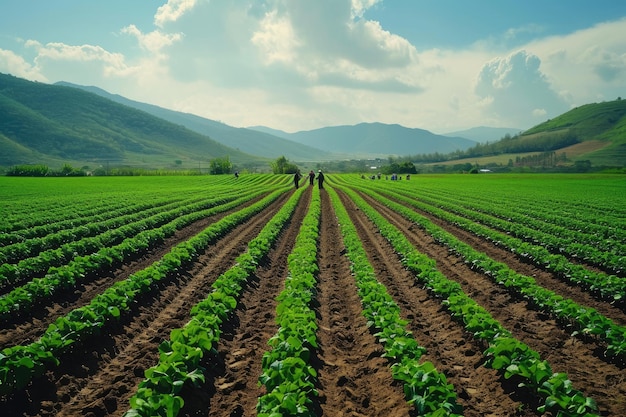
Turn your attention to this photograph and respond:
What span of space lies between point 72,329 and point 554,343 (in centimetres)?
991

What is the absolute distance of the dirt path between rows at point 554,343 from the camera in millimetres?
6646

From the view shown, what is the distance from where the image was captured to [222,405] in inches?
244

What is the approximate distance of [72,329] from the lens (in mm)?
7383

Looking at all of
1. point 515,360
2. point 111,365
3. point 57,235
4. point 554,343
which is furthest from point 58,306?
point 554,343

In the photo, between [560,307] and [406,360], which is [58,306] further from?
[560,307]

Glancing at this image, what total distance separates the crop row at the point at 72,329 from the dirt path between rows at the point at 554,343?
29.4ft

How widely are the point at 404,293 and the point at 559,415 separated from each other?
269 inches

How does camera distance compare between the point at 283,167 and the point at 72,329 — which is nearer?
the point at 72,329

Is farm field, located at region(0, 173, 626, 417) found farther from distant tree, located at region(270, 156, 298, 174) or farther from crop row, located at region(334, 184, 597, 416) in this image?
distant tree, located at region(270, 156, 298, 174)

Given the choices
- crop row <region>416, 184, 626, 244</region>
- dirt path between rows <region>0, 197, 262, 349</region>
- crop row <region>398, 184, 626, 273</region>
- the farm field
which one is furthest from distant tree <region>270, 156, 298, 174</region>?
dirt path between rows <region>0, 197, 262, 349</region>

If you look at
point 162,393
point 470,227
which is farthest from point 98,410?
point 470,227

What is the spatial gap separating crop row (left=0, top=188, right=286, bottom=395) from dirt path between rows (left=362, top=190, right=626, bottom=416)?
895cm

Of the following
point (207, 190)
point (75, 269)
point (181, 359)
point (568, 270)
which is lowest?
point (568, 270)

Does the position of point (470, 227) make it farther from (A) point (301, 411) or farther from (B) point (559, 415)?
(A) point (301, 411)
